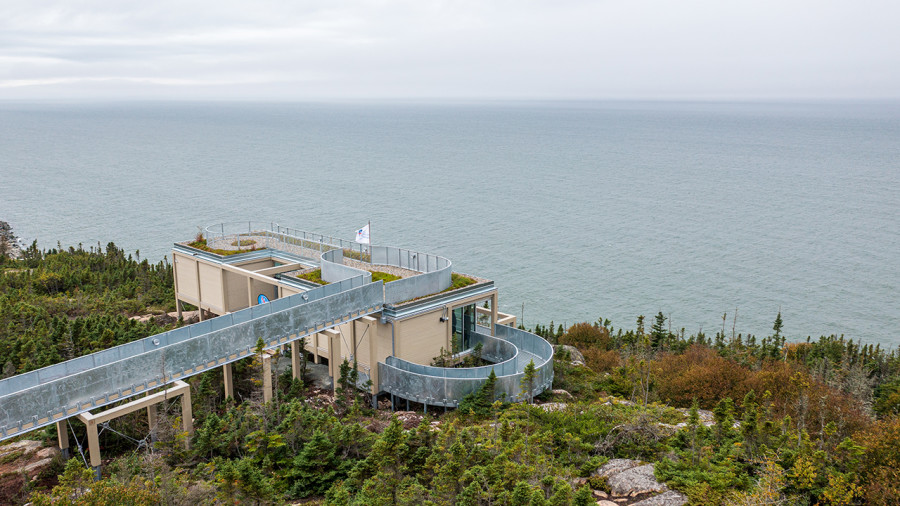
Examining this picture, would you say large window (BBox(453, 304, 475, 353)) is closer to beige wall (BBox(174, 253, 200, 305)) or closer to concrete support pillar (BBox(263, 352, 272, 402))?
concrete support pillar (BBox(263, 352, 272, 402))

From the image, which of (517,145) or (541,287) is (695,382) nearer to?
(541,287)

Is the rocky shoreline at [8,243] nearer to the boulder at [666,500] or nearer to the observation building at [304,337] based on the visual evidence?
the observation building at [304,337]

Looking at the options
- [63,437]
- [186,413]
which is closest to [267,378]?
[186,413]

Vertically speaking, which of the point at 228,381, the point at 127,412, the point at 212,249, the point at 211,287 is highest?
the point at 212,249

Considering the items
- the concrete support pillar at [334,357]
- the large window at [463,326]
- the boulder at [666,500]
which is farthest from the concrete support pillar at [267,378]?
the boulder at [666,500]

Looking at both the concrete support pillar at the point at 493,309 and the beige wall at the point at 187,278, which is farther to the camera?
the beige wall at the point at 187,278

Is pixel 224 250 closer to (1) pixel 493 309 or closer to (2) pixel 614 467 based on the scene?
(1) pixel 493 309

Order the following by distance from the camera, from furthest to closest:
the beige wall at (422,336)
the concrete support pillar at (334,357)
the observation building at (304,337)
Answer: the concrete support pillar at (334,357)
the beige wall at (422,336)
the observation building at (304,337)
